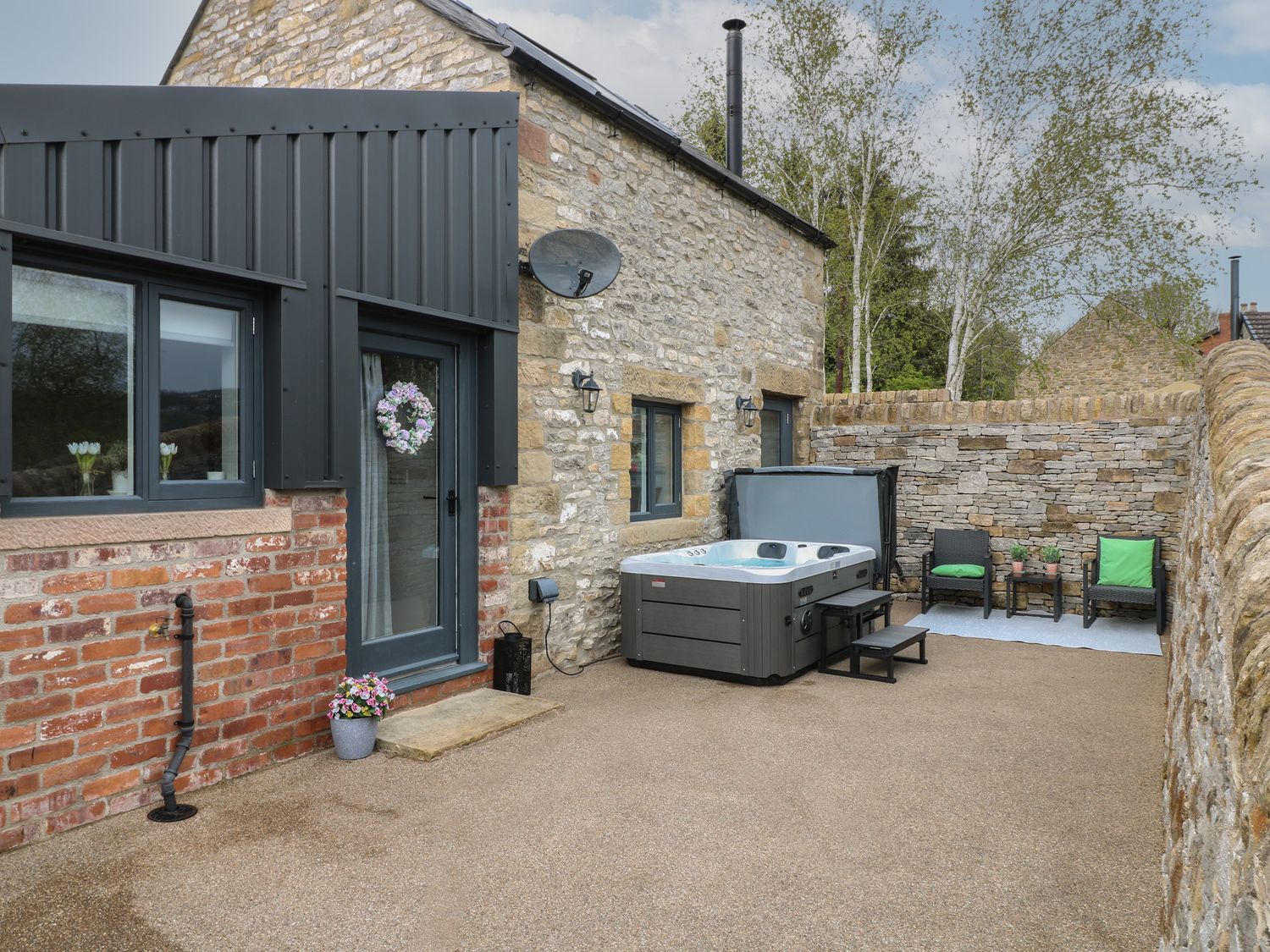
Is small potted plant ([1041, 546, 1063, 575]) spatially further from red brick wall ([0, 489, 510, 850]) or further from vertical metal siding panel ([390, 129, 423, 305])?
red brick wall ([0, 489, 510, 850])

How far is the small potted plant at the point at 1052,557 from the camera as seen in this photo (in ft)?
26.1

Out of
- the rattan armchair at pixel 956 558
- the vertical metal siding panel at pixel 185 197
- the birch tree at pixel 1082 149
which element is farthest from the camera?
the birch tree at pixel 1082 149

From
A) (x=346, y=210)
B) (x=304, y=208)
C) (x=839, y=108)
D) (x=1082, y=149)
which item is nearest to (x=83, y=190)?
(x=304, y=208)

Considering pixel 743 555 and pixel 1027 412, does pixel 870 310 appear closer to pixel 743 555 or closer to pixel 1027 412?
pixel 1027 412

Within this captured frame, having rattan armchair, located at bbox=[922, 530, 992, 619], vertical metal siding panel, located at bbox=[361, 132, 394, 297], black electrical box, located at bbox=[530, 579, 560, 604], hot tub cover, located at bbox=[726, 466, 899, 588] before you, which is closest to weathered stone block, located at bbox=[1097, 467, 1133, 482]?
rattan armchair, located at bbox=[922, 530, 992, 619]

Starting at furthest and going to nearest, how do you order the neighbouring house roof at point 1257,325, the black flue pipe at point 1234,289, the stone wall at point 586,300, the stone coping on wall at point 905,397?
A: the neighbouring house roof at point 1257,325 < the black flue pipe at point 1234,289 < the stone coping on wall at point 905,397 < the stone wall at point 586,300

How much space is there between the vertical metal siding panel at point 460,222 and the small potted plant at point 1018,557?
578 centimetres

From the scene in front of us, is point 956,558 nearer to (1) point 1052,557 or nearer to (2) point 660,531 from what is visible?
(1) point 1052,557

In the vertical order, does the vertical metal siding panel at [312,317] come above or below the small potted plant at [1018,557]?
above

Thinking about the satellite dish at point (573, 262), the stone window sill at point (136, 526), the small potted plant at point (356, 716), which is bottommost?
the small potted plant at point (356, 716)

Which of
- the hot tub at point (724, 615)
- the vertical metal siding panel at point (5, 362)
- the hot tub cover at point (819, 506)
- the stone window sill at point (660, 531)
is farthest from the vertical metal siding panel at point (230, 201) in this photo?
the hot tub cover at point (819, 506)

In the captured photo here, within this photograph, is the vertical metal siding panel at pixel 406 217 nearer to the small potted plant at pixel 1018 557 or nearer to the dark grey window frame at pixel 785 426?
the dark grey window frame at pixel 785 426

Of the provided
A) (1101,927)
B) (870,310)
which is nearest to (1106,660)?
(1101,927)

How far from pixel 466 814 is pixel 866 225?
48.7 feet
